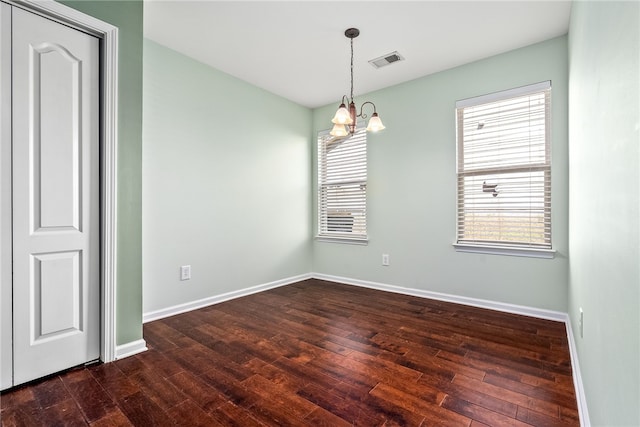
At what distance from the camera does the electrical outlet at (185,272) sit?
3062 mm

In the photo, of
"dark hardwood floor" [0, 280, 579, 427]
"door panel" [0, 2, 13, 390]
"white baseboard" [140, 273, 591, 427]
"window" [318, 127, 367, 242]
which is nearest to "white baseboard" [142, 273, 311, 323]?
"white baseboard" [140, 273, 591, 427]

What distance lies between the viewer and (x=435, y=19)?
→ 98.3 inches

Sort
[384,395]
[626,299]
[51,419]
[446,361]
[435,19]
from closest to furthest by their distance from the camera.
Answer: [626,299]
[51,419]
[384,395]
[446,361]
[435,19]

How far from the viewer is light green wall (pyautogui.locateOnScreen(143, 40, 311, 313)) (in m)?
2.87

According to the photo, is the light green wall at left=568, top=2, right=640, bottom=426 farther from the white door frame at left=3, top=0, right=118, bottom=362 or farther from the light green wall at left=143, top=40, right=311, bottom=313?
the light green wall at left=143, top=40, right=311, bottom=313

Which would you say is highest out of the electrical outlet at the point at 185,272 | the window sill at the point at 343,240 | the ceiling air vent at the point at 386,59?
the ceiling air vent at the point at 386,59

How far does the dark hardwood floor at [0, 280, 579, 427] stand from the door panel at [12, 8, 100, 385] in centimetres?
25

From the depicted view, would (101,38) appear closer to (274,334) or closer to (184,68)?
(184,68)

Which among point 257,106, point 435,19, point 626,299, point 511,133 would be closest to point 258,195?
point 257,106

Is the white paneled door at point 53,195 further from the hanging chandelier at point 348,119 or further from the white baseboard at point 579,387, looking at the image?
the white baseboard at point 579,387

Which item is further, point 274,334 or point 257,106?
point 257,106

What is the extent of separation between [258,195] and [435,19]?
256 cm

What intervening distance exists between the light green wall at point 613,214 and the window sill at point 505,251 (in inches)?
61.7

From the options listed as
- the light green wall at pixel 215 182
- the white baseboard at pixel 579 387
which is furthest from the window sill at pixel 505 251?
the light green wall at pixel 215 182
